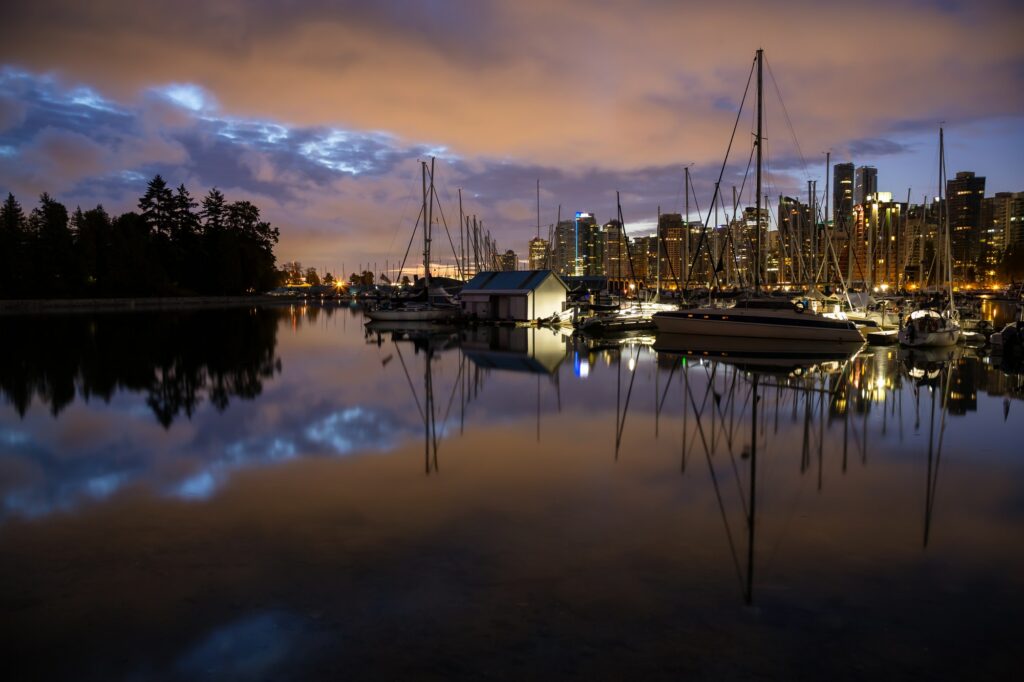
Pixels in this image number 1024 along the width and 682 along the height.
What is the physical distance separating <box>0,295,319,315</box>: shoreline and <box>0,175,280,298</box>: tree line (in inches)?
88.8

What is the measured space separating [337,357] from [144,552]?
986 inches

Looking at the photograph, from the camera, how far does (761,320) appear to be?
36.6 m

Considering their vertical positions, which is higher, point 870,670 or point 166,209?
point 166,209

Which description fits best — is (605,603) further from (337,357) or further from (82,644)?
(337,357)

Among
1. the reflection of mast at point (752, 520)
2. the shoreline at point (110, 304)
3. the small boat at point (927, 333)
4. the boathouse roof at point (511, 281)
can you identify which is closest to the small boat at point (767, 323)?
the small boat at point (927, 333)

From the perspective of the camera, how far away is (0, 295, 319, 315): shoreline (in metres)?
76.1

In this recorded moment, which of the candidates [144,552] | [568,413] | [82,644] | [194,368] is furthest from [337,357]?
[82,644]

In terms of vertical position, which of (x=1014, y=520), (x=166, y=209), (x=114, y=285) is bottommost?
(x=1014, y=520)

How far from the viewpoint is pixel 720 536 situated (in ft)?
28.5

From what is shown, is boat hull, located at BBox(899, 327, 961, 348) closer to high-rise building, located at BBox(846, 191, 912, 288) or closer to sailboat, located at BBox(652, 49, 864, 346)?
sailboat, located at BBox(652, 49, 864, 346)

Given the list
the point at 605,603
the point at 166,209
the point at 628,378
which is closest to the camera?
the point at 605,603

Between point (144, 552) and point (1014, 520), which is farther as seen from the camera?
point (1014, 520)

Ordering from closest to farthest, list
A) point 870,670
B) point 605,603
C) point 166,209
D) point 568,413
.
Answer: point 870,670
point 605,603
point 568,413
point 166,209

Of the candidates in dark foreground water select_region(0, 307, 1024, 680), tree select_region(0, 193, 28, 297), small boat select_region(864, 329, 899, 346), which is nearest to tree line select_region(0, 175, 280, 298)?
tree select_region(0, 193, 28, 297)
